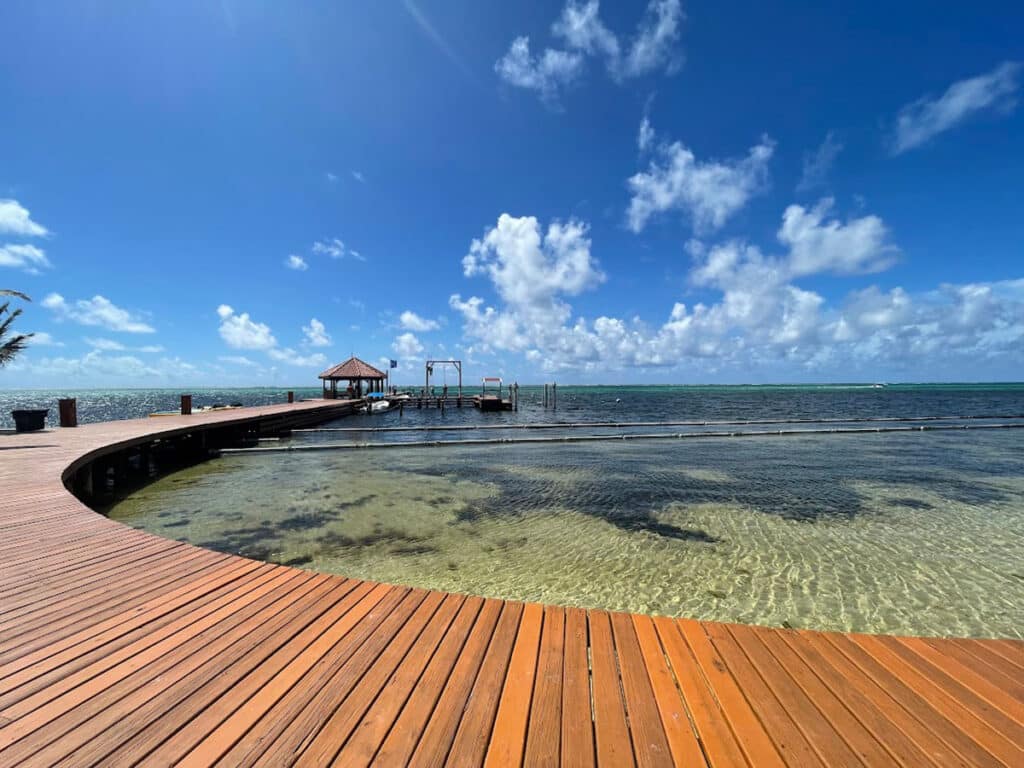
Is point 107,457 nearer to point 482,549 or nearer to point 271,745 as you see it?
point 482,549

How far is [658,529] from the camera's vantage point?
7828 millimetres

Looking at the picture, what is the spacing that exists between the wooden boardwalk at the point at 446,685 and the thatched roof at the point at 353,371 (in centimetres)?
3789

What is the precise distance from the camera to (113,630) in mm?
2789

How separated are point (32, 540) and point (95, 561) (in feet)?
4.24

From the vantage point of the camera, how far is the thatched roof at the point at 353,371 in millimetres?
39469

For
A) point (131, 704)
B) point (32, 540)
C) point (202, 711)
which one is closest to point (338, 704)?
point (202, 711)

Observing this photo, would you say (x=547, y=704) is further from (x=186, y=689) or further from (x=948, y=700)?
(x=948, y=700)

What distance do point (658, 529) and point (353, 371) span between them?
37.7m

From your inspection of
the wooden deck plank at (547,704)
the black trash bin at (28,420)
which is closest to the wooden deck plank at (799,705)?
the wooden deck plank at (547,704)

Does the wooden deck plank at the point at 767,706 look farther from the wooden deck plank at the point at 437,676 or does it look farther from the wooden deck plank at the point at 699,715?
the wooden deck plank at the point at 437,676

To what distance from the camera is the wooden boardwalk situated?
185 cm

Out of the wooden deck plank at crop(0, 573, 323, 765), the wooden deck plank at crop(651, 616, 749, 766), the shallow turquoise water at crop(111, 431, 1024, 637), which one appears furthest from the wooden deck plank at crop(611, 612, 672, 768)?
the shallow turquoise water at crop(111, 431, 1024, 637)

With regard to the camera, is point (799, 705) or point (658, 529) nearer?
point (799, 705)

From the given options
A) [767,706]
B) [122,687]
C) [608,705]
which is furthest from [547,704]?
[122,687]
